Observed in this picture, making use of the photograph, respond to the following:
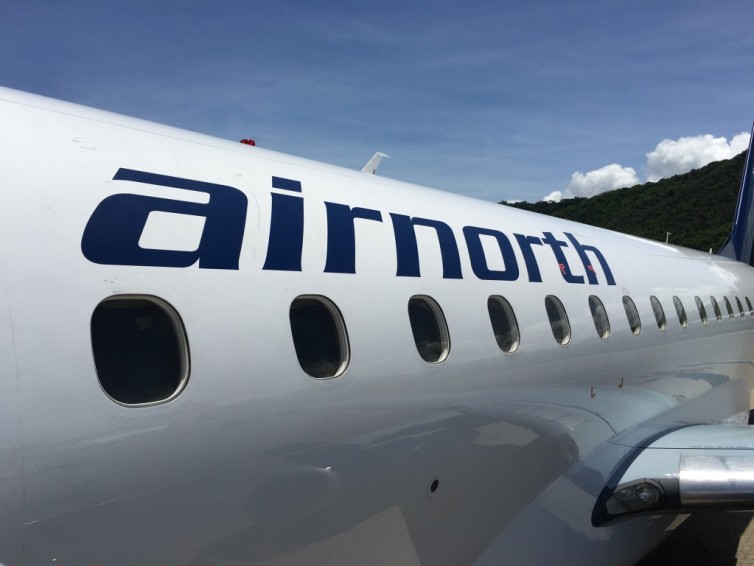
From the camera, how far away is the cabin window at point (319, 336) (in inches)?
112

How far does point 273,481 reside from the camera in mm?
2562

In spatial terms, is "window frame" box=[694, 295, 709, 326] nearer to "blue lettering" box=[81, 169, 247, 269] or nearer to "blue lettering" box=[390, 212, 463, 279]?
"blue lettering" box=[390, 212, 463, 279]

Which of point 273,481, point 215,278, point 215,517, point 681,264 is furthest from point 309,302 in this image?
point 681,264

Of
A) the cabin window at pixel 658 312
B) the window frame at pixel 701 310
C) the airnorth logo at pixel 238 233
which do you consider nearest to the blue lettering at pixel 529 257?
the airnorth logo at pixel 238 233

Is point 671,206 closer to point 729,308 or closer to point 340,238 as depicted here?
point 729,308

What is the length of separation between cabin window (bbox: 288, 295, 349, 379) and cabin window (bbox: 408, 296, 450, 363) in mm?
529

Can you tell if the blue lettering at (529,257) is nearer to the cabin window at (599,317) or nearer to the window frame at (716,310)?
the cabin window at (599,317)

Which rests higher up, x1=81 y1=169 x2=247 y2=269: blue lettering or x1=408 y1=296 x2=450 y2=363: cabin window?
x1=81 y1=169 x2=247 y2=269: blue lettering

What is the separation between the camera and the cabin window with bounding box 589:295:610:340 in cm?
550

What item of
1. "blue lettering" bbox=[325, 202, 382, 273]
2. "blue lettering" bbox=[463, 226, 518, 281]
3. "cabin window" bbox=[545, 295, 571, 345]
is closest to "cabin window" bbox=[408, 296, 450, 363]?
"blue lettering" bbox=[325, 202, 382, 273]

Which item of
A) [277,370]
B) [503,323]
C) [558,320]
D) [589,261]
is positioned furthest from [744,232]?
[277,370]

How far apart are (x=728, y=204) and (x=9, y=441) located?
6979cm

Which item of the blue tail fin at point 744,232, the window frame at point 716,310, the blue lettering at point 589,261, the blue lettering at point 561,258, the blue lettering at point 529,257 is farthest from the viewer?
the blue tail fin at point 744,232

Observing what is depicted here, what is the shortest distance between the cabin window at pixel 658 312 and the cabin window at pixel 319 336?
4796mm
